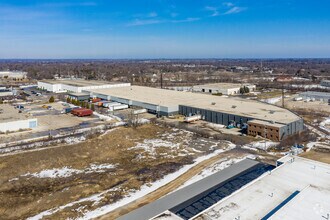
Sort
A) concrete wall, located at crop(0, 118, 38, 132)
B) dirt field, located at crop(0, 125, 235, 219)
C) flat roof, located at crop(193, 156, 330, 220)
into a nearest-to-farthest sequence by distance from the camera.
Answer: flat roof, located at crop(193, 156, 330, 220), dirt field, located at crop(0, 125, 235, 219), concrete wall, located at crop(0, 118, 38, 132)

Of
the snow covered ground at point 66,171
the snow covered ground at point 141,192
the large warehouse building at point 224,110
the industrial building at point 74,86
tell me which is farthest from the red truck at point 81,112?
the snow covered ground at point 141,192

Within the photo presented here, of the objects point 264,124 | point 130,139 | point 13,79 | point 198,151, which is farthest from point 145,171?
point 13,79

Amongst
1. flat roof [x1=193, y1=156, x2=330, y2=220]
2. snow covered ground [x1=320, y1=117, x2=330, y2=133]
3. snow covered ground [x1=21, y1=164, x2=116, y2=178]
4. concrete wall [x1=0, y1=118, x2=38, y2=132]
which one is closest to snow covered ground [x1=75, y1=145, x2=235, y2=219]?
snow covered ground [x1=21, y1=164, x2=116, y2=178]

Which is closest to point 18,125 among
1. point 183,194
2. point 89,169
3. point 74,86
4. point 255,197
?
point 89,169

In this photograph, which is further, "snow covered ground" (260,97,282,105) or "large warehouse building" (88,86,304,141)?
"snow covered ground" (260,97,282,105)

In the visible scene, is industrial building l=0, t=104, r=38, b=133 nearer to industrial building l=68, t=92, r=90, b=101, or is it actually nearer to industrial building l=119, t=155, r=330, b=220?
industrial building l=68, t=92, r=90, b=101

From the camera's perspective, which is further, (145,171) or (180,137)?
(180,137)

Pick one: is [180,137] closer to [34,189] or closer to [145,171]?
[145,171]
